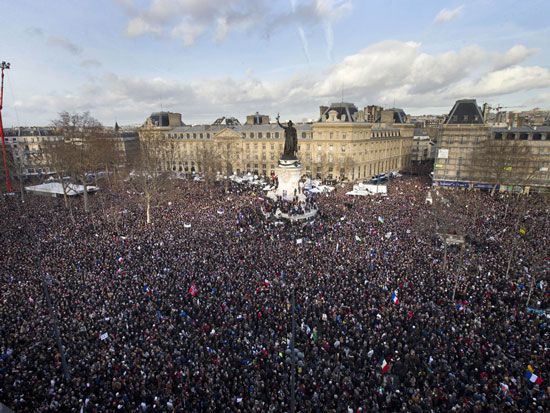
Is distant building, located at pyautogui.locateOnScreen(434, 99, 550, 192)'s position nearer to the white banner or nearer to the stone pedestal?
the white banner

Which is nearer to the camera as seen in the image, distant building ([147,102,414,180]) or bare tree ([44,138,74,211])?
bare tree ([44,138,74,211])

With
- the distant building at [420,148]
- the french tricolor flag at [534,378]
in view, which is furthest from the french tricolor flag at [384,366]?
the distant building at [420,148]

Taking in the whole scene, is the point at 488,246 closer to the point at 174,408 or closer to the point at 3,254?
the point at 174,408

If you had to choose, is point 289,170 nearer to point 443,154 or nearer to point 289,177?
point 289,177

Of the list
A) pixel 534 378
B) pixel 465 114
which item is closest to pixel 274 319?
pixel 534 378

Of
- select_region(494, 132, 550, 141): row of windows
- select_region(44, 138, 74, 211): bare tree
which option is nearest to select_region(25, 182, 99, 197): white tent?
select_region(44, 138, 74, 211): bare tree

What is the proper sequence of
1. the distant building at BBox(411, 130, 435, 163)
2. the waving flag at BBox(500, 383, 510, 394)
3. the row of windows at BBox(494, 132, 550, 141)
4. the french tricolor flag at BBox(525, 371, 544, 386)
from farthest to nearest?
the distant building at BBox(411, 130, 435, 163)
the row of windows at BBox(494, 132, 550, 141)
the french tricolor flag at BBox(525, 371, 544, 386)
the waving flag at BBox(500, 383, 510, 394)
